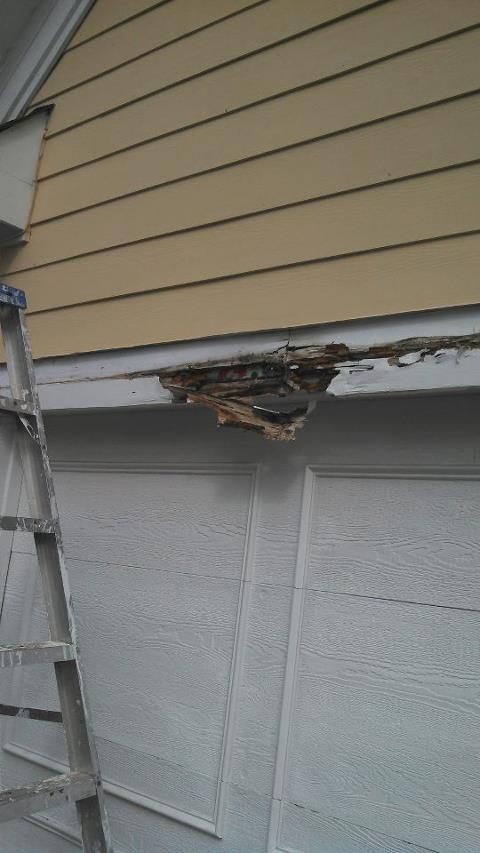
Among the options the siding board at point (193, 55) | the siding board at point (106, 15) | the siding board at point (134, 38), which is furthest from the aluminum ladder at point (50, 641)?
the siding board at point (106, 15)

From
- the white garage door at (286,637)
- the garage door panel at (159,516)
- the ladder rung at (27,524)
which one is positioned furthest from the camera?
the garage door panel at (159,516)

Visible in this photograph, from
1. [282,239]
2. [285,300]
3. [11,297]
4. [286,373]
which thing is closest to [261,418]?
[286,373]

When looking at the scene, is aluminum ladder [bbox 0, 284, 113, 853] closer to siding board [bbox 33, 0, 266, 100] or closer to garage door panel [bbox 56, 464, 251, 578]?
garage door panel [bbox 56, 464, 251, 578]

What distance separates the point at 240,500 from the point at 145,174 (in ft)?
3.93

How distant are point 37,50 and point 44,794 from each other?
2677 mm

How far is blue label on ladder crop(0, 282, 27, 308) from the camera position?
73.2 inches

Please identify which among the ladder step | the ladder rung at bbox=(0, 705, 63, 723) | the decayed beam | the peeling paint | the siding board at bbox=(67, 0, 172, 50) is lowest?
the ladder step

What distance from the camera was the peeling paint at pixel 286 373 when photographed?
5.62 feet

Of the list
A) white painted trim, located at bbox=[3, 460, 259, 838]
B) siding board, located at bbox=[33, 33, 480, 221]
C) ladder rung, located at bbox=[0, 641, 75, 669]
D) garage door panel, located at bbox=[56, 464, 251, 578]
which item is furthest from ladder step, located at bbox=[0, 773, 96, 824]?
siding board, located at bbox=[33, 33, 480, 221]

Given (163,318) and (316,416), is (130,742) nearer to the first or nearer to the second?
(316,416)

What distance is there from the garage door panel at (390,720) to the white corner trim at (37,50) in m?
2.34

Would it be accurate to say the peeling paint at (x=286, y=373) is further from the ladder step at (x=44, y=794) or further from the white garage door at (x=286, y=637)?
the ladder step at (x=44, y=794)

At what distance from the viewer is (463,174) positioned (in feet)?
5.86

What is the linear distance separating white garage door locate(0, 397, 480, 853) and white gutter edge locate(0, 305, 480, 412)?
0.14m
